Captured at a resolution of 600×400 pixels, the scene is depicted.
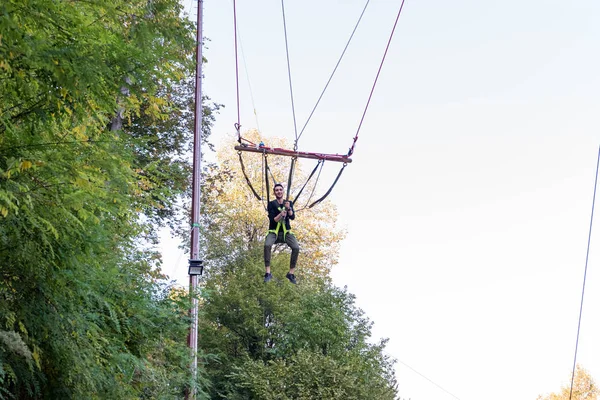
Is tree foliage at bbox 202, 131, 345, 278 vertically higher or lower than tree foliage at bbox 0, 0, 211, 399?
higher

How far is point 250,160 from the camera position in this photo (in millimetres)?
38500

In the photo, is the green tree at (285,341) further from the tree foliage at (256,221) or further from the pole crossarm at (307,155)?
the pole crossarm at (307,155)

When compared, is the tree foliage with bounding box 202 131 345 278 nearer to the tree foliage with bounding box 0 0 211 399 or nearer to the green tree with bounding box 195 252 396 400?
the green tree with bounding box 195 252 396 400

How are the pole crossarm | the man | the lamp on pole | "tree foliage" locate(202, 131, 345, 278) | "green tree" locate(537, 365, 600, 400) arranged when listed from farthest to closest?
"green tree" locate(537, 365, 600, 400), "tree foliage" locate(202, 131, 345, 278), the lamp on pole, the man, the pole crossarm

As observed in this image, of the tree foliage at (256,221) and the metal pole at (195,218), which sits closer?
the metal pole at (195,218)

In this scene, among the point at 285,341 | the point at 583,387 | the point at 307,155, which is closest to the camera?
the point at 307,155

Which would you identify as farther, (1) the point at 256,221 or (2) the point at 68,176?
(1) the point at 256,221

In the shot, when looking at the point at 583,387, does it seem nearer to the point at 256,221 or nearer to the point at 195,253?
the point at 256,221

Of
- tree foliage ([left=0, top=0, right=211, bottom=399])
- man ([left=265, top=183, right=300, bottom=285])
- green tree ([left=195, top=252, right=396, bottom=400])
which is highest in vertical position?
green tree ([left=195, top=252, right=396, bottom=400])

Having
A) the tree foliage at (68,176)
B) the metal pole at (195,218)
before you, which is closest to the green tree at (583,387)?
the metal pole at (195,218)

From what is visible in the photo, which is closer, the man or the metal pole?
the man

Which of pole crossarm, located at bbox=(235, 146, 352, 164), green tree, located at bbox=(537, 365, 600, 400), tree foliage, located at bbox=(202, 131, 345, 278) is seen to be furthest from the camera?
green tree, located at bbox=(537, 365, 600, 400)

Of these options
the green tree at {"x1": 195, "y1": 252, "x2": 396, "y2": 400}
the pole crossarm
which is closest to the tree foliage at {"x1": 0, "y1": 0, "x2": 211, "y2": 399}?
the pole crossarm

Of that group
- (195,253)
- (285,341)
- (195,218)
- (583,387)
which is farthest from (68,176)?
(583,387)
